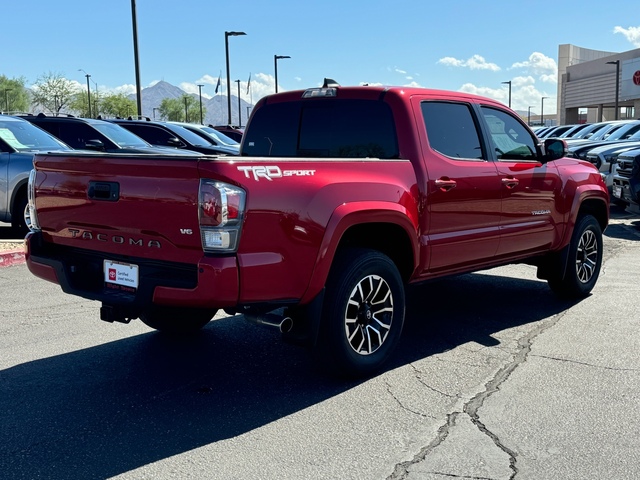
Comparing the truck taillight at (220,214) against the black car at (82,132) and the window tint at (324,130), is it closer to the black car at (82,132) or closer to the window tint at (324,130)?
the window tint at (324,130)

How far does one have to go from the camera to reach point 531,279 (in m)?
8.33

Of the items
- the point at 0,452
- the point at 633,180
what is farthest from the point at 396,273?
the point at 633,180

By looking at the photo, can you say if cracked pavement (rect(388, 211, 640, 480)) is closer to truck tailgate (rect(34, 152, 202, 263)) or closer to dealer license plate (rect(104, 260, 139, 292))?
truck tailgate (rect(34, 152, 202, 263))

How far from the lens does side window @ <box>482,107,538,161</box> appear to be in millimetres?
6082

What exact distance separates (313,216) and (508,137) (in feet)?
9.14

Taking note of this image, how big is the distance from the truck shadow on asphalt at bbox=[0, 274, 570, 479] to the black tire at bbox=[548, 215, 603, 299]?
0.67 meters

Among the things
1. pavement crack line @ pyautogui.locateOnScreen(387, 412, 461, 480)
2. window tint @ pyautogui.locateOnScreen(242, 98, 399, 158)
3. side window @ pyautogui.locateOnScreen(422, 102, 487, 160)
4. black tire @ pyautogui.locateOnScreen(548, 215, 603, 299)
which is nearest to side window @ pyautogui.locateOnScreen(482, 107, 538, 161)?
side window @ pyautogui.locateOnScreen(422, 102, 487, 160)

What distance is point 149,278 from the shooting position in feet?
13.4

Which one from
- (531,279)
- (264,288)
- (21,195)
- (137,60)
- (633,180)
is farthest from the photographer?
(137,60)

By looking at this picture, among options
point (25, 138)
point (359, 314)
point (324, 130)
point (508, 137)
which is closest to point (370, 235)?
point (359, 314)

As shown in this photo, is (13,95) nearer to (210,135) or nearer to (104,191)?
(210,135)

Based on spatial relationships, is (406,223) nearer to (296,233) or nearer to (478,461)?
(296,233)

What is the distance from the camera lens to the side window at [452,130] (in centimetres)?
541

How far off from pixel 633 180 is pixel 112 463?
1108cm
